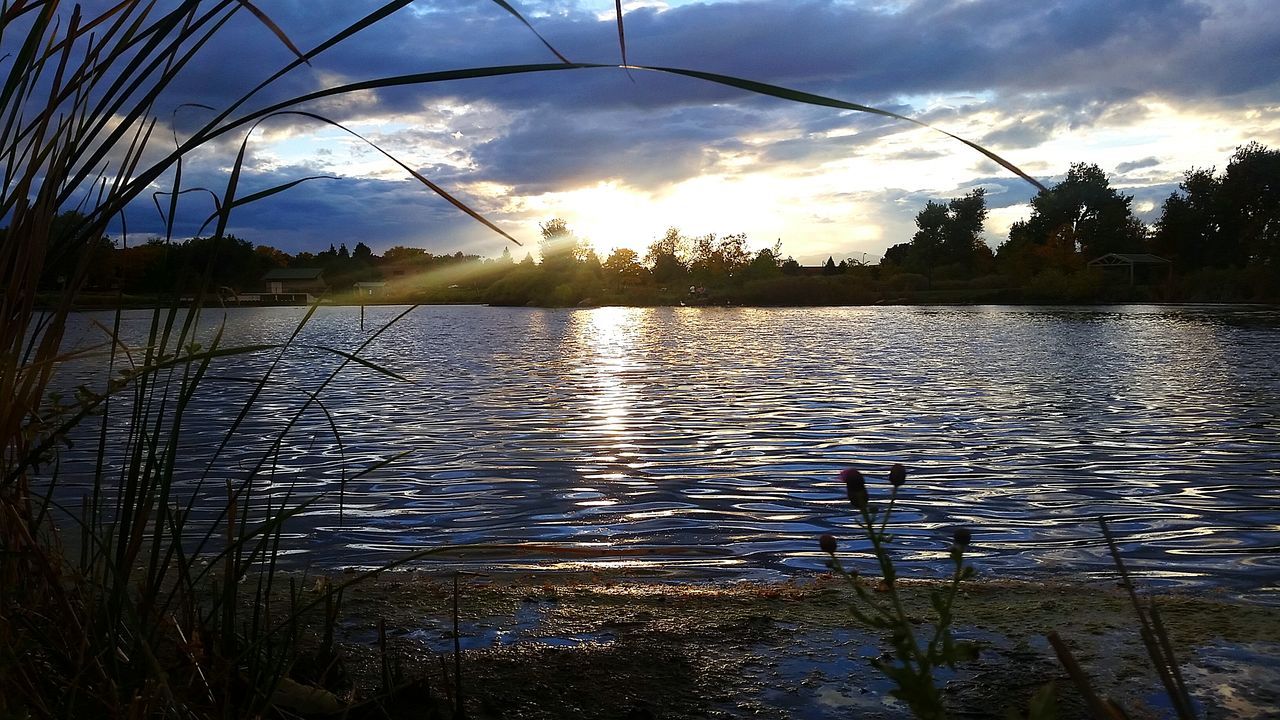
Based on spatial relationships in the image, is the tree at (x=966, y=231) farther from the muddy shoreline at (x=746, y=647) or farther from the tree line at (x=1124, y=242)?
the muddy shoreline at (x=746, y=647)

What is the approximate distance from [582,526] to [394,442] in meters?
3.69

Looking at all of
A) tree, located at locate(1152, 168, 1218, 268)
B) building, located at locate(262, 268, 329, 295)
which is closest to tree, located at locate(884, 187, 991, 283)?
tree, located at locate(1152, 168, 1218, 268)

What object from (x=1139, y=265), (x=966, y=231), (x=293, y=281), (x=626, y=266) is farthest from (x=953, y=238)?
(x=293, y=281)

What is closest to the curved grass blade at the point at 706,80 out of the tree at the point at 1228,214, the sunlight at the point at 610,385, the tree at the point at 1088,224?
the sunlight at the point at 610,385

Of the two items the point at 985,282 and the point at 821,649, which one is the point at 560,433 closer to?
the point at 821,649

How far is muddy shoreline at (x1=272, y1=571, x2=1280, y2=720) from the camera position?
2670 millimetres

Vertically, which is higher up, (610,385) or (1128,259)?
(1128,259)

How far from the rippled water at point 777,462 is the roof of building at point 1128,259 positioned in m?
65.9

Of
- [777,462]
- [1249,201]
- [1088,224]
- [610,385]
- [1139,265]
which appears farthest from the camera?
[1088,224]

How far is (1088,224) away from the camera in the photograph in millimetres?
88375

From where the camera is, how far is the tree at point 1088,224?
84.3 metres

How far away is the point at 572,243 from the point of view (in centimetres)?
10662

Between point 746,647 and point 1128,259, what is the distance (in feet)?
269

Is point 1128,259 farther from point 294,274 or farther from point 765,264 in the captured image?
point 294,274
